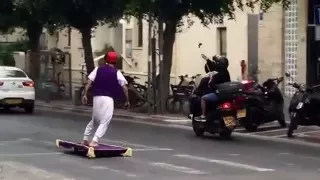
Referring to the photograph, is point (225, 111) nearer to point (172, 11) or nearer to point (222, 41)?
point (172, 11)

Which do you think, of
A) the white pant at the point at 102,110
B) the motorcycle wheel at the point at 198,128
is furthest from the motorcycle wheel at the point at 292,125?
the white pant at the point at 102,110

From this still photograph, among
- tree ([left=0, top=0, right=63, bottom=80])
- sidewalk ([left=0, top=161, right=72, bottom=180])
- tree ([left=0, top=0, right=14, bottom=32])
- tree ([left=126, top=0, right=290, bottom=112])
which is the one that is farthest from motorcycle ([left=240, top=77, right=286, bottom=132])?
tree ([left=0, top=0, right=14, bottom=32])

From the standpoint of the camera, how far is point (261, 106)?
63.1ft

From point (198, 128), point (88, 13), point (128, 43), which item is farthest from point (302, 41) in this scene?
point (128, 43)

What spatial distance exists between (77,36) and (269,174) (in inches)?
1399

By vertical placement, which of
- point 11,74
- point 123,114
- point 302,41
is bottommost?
point 123,114

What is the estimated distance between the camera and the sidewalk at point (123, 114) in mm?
22859

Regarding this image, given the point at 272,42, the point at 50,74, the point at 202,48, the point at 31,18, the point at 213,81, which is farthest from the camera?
the point at 202,48

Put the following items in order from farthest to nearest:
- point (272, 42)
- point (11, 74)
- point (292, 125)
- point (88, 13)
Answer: point (272, 42) → point (88, 13) → point (11, 74) → point (292, 125)

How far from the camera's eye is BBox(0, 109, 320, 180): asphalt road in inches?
486

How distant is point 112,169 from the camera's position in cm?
1290

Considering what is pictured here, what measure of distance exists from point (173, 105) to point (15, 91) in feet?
17.1

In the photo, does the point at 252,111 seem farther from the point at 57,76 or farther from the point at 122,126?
the point at 57,76

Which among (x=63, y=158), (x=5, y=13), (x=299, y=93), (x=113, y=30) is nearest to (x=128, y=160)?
(x=63, y=158)
